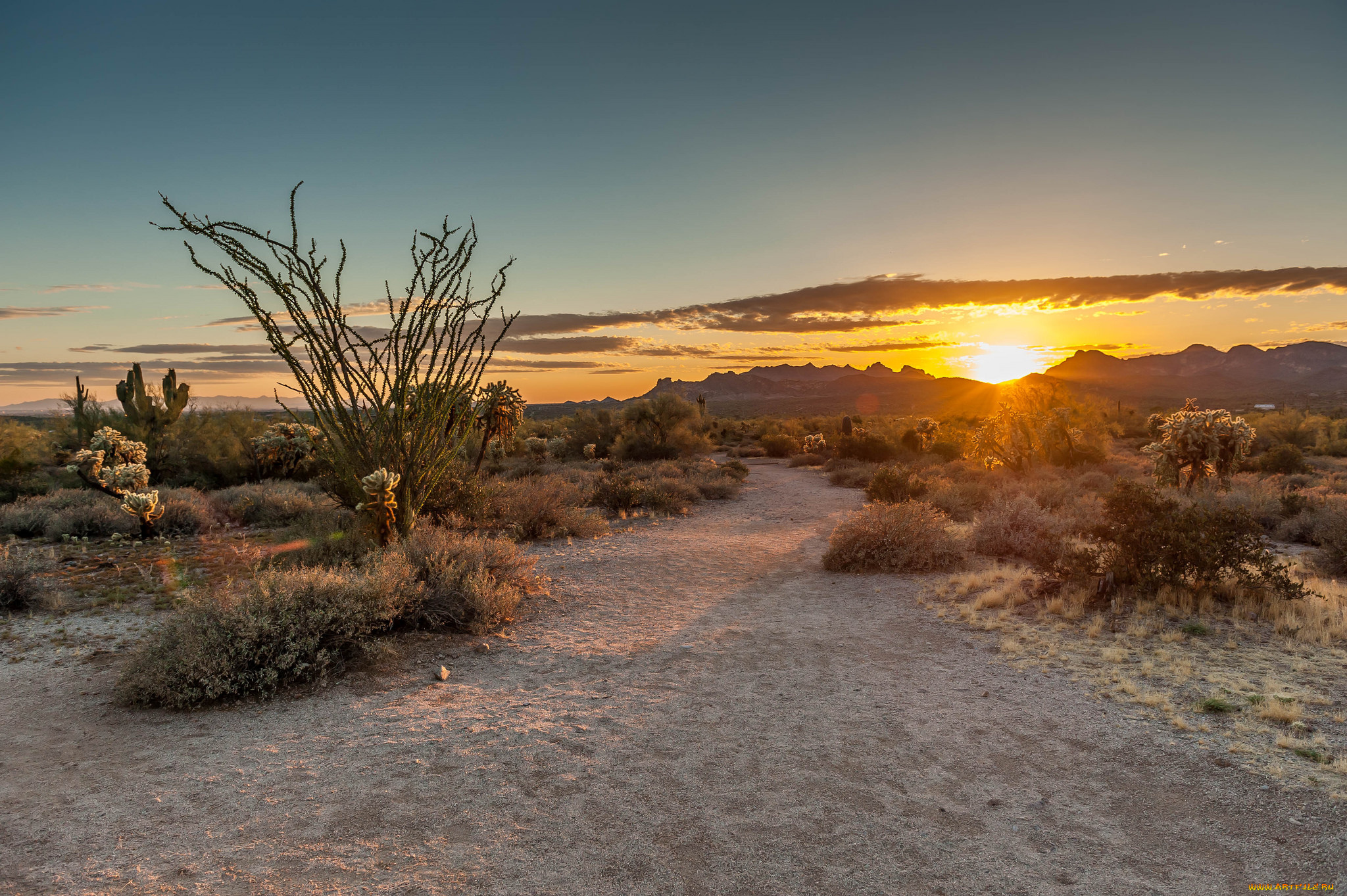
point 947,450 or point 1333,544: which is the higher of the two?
point 1333,544

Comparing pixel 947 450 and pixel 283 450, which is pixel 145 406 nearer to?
pixel 283 450

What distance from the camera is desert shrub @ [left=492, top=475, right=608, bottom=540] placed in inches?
528

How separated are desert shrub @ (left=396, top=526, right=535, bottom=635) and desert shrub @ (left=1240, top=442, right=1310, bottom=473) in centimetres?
2255

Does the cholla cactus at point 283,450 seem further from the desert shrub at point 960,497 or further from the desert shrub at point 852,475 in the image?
the desert shrub at point 960,497

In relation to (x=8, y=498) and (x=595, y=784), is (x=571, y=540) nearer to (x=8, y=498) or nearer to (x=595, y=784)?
(x=595, y=784)

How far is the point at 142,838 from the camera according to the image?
373 centimetres

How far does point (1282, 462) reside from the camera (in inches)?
782

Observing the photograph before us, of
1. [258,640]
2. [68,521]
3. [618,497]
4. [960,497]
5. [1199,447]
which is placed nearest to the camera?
[258,640]

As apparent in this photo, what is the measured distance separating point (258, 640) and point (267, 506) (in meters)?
9.73

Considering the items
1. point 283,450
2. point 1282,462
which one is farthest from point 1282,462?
point 283,450

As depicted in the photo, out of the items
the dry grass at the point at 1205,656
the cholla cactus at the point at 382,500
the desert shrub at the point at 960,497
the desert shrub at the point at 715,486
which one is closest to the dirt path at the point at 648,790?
the dry grass at the point at 1205,656

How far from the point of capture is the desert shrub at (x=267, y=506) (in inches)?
550

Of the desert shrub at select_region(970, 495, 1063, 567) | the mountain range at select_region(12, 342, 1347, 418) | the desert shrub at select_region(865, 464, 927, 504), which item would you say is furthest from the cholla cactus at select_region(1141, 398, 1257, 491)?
the mountain range at select_region(12, 342, 1347, 418)

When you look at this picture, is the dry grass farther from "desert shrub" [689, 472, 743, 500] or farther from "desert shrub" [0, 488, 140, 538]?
"desert shrub" [0, 488, 140, 538]
